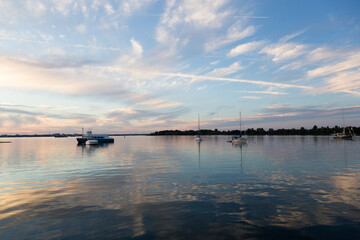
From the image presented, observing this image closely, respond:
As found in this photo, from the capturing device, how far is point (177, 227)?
11477 mm

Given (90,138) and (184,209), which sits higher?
(90,138)

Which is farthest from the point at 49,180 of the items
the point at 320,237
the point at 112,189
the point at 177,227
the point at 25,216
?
the point at 320,237

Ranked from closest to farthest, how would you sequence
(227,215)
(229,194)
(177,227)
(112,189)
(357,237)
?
1. (357,237)
2. (177,227)
3. (227,215)
4. (229,194)
5. (112,189)

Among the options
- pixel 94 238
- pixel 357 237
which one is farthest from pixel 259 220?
pixel 94 238

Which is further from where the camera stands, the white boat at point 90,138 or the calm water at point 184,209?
the white boat at point 90,138

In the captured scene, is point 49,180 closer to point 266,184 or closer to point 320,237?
point 266,184

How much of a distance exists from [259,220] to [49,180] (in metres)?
23.3

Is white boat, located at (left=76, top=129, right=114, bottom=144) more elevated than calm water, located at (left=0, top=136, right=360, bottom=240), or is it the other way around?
white boat, located at (left=76, top=129, right=114, bottom=144)

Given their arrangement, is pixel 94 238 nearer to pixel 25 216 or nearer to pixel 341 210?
pixel 25 216

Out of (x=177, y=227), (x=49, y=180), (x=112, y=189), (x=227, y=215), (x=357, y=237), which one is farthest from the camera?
(x=49, y=180)

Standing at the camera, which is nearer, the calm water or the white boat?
the calm water

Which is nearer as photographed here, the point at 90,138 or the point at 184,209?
the point at 184,209

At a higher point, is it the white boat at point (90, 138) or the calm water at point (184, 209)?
the white boat at point (90, 138)

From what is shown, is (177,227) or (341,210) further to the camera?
(341,210)
